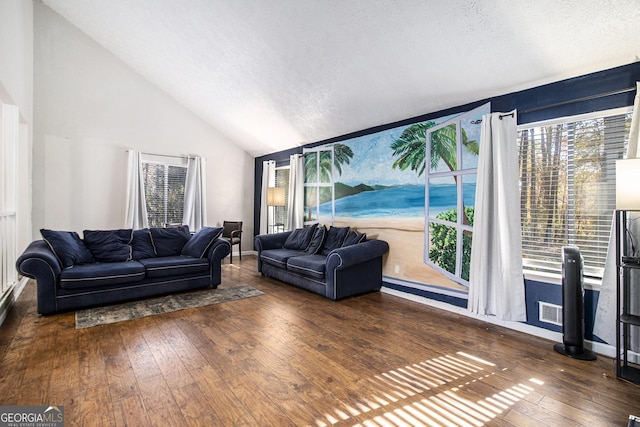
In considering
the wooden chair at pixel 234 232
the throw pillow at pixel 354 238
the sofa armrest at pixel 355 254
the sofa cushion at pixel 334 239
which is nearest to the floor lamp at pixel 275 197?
the wooden chair at pixel 234 232

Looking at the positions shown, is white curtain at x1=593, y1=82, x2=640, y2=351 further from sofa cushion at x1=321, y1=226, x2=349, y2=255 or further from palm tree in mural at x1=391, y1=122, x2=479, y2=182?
sofa cushion at x1=321, y1=226, x2=349, y2=255

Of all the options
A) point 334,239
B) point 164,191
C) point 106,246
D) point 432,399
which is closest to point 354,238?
point 334,239

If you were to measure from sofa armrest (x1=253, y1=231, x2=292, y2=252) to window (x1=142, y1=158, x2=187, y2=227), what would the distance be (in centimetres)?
224

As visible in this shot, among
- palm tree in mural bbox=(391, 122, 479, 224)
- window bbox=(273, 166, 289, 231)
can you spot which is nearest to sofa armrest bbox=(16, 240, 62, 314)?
window bbox=(273, 166, 289, 231)

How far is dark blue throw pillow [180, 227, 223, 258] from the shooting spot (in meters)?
4.57

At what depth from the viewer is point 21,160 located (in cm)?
475

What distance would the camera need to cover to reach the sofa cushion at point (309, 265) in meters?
4.22

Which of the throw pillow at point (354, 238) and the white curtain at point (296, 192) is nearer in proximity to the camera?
the throw pillow at point (354, 238)

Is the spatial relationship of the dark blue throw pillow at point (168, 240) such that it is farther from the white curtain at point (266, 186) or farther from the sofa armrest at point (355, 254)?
the white curtain at point (266, 186)

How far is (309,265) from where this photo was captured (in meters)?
4.37

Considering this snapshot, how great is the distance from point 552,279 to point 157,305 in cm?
425

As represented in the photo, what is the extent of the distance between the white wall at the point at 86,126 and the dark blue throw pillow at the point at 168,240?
1.89 m

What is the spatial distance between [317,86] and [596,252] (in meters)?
3.58

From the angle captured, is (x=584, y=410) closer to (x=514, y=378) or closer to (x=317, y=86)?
(x=514, y=378)
